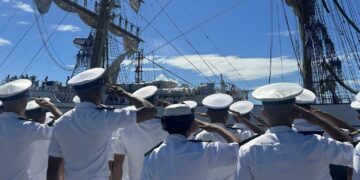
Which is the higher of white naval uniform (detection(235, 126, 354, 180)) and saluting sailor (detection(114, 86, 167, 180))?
white naval uniform (detection(235, 126, 354, 180))

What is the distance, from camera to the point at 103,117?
117 inches

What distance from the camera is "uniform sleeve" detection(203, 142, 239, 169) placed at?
7.88ft

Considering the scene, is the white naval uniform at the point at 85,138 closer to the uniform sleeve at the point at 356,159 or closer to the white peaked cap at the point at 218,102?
the white peaked cap at the point at 218,102

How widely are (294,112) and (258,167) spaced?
1.28 feet

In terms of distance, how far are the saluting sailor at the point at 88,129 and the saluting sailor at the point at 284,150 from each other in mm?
986

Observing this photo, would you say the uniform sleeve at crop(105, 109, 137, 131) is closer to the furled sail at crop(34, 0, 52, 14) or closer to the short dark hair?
the short dark hair

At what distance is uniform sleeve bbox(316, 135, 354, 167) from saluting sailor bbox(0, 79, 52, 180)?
7.01 ft

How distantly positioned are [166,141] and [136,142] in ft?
4.03

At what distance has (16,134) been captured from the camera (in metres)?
3.31

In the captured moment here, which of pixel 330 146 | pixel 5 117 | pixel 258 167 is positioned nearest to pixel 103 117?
pixel 5 117

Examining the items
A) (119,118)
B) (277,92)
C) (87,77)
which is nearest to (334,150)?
(277,92)

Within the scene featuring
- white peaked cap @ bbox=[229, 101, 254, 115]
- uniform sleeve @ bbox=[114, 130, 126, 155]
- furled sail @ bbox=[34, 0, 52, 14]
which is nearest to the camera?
uniform sleeve @ bbox=[114, 130, 126, 155]

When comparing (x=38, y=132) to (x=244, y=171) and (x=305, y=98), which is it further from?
(x=305, y=98)

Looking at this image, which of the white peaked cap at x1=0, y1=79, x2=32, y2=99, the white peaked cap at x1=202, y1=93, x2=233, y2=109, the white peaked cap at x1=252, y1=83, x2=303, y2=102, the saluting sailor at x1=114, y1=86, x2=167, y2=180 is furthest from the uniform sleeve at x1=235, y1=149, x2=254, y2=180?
the white peaked cap at x1=0, y1=79, x2=32, y2=99
